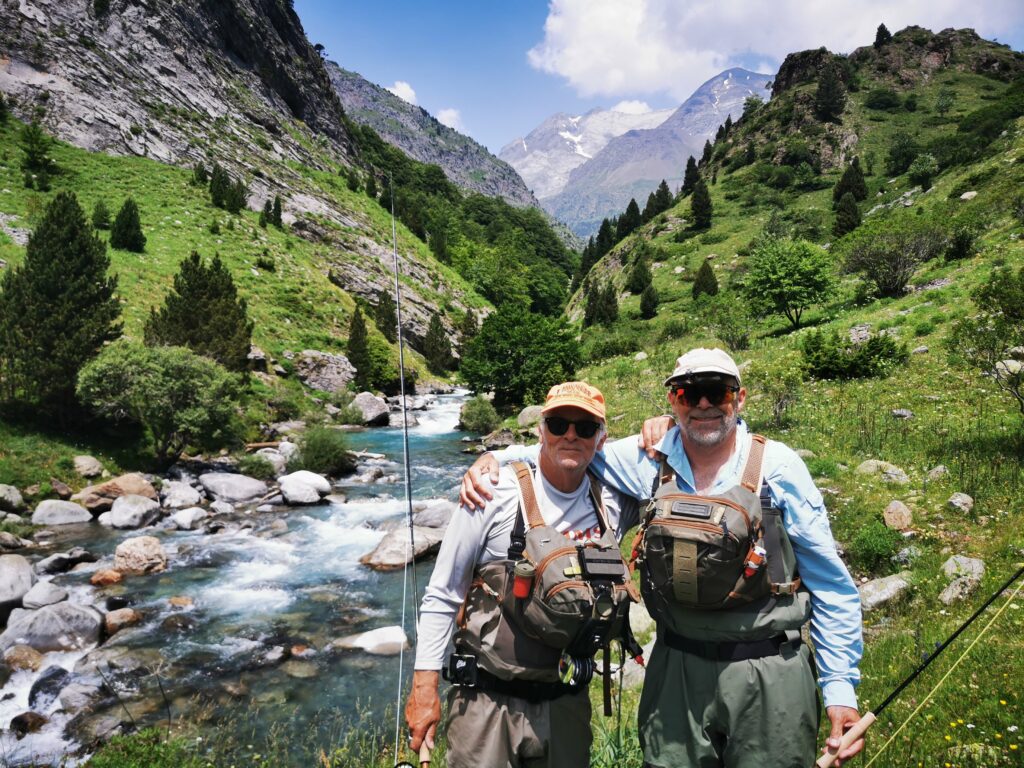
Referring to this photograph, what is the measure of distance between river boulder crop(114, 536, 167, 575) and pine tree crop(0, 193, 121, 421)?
8.33m

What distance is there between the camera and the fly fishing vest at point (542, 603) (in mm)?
2514

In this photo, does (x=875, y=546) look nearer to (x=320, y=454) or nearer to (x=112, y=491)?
(x=320, y=454)

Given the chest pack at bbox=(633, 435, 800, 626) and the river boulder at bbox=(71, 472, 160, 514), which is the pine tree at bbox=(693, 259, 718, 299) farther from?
the chest pack at bbox=(633, 435, 800, 626)

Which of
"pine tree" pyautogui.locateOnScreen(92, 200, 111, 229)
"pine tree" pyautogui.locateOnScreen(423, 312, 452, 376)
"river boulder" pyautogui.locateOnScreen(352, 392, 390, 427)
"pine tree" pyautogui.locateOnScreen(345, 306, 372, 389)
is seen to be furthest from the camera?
"pine tree" pyautogui.locateOnScreen(423, 312, 452, 376)

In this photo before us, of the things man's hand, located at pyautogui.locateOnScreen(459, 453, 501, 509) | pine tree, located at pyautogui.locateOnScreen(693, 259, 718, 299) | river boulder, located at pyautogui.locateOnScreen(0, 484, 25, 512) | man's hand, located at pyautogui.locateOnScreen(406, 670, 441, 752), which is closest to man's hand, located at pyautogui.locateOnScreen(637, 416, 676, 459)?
man's hand, located at pyautogui.locateOnScreen(459, 453, 501, 509)

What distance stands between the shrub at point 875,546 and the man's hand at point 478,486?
24.7 ft

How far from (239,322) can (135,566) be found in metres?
17.2

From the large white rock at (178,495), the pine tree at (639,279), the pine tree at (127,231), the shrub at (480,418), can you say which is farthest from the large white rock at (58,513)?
the pine tree at (639,279)

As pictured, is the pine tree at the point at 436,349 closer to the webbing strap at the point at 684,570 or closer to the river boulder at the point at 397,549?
the river boulder at the point at 397,549

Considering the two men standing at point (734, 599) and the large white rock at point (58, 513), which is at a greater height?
the two men standing at point (734, 599)

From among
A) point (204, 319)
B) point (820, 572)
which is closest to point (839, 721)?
point (820, 572)

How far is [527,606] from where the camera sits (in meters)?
2.58

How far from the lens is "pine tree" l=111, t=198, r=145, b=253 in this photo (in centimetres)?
3266

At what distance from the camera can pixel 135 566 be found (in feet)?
39.4
